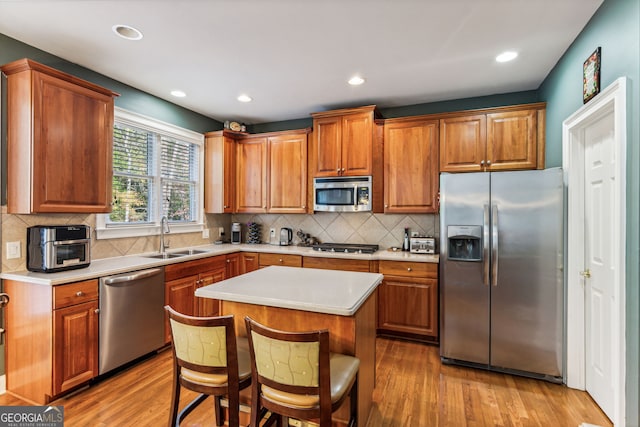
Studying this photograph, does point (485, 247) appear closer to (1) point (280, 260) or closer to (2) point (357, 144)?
(2) point (357, 144)

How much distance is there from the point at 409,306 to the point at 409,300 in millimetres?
65

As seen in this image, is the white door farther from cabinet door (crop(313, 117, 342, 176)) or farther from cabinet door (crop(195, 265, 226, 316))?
cabinet door (crop(195, 265, 226, 316))

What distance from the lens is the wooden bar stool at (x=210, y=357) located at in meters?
1.54

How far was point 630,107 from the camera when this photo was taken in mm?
1700

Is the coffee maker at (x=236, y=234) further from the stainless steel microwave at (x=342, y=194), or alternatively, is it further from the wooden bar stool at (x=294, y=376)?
the wooden bar stool at (x=294, y=376)

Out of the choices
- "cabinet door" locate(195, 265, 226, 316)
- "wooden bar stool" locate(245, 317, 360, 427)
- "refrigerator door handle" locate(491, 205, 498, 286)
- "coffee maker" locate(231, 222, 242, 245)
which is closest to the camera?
"wooden bar stool" locate(245, 317, 360, 427)

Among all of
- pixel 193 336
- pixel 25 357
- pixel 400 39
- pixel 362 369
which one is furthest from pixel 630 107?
pixel 25 357

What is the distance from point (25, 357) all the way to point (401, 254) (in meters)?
3.41

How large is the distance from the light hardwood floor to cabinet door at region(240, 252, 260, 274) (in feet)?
4.92

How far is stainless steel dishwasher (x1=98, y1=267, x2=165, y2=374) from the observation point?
2.56 m

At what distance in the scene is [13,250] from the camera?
246 centimetres

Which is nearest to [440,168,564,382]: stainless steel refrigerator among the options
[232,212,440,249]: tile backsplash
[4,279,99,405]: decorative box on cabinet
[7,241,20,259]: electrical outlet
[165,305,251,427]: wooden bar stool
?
[232,212,440,249]: tile backsplash

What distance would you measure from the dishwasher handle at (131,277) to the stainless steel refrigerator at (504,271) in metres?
2.68

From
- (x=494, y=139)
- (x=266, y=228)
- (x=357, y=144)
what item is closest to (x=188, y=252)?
(x=266, y=228)
